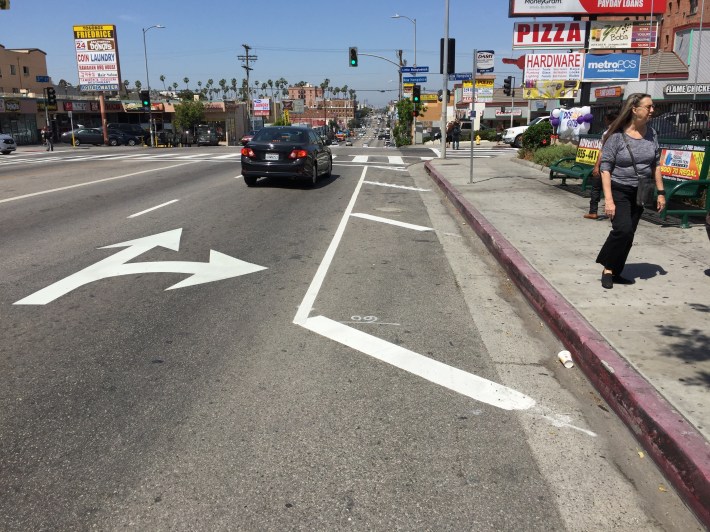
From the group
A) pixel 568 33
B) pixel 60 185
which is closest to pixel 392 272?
pixel 60 185

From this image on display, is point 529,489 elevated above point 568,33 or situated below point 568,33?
below

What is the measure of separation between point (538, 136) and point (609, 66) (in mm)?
7347

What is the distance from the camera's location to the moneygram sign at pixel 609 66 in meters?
25.3

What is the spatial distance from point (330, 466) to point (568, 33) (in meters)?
24.9

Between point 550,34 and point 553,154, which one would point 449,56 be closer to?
point 550,34

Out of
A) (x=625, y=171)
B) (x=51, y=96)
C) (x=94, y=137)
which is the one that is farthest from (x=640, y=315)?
(x=94, y=137)

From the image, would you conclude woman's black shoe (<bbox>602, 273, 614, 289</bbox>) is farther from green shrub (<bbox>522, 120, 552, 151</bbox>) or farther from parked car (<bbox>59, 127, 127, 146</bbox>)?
parked car (<bbox>59, 127, 127, 146</bbox>)

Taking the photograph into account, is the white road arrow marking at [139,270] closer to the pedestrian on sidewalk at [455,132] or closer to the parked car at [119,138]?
the pedestrian on sidewalk at [455,132]

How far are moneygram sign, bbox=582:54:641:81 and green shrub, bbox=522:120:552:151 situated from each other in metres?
5.58

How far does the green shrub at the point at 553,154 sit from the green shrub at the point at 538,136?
2015 millimetres

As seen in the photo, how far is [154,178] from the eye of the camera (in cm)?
1830

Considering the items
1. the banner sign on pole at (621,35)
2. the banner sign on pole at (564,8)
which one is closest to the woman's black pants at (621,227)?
the banner sign on pole at (564,8)

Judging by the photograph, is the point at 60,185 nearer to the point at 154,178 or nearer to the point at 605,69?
the point at 154,178

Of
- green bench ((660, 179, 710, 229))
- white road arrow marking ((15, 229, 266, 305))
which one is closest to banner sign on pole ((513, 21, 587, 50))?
green bench ((660, 179, 710, 229))
